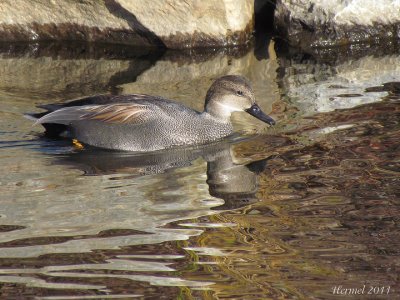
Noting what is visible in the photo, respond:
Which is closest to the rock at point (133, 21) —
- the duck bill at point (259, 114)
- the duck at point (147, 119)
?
the duck at point (147, 119)

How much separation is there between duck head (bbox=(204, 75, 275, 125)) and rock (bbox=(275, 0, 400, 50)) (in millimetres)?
3233

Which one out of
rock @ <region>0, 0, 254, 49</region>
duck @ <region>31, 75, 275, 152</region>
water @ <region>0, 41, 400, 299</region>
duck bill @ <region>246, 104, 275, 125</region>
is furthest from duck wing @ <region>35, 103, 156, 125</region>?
rock @ <region>0, 0, 254, 49</region>

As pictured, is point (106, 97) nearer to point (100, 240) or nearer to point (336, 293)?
point (100, 240)

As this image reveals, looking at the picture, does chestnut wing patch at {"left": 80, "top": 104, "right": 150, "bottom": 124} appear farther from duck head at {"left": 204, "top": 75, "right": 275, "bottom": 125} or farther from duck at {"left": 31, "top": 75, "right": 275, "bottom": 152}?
duck head at {"left": 204, "top": 75, "right": 275, "bottom": 125}

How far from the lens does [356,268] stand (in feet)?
18.0

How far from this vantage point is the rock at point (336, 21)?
11.5 metres

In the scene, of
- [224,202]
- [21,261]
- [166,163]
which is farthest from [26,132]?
[21,261]

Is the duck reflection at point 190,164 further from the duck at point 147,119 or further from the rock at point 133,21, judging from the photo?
the rock at point 133,21

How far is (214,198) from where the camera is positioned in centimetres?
687

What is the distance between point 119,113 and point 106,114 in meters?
0.12

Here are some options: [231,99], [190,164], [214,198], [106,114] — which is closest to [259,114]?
[231,99]

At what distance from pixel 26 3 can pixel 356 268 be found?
24.0 ft

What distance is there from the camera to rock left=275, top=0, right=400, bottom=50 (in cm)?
1149

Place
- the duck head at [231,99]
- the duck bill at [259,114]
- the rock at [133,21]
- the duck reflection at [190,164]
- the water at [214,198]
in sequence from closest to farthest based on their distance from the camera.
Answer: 1. the water at [214,198]
2. the duck reflection at [190,164]
3. the duck bill at [259,114]
4. the duck head at [231,99]
5. the rock at [133,21]
